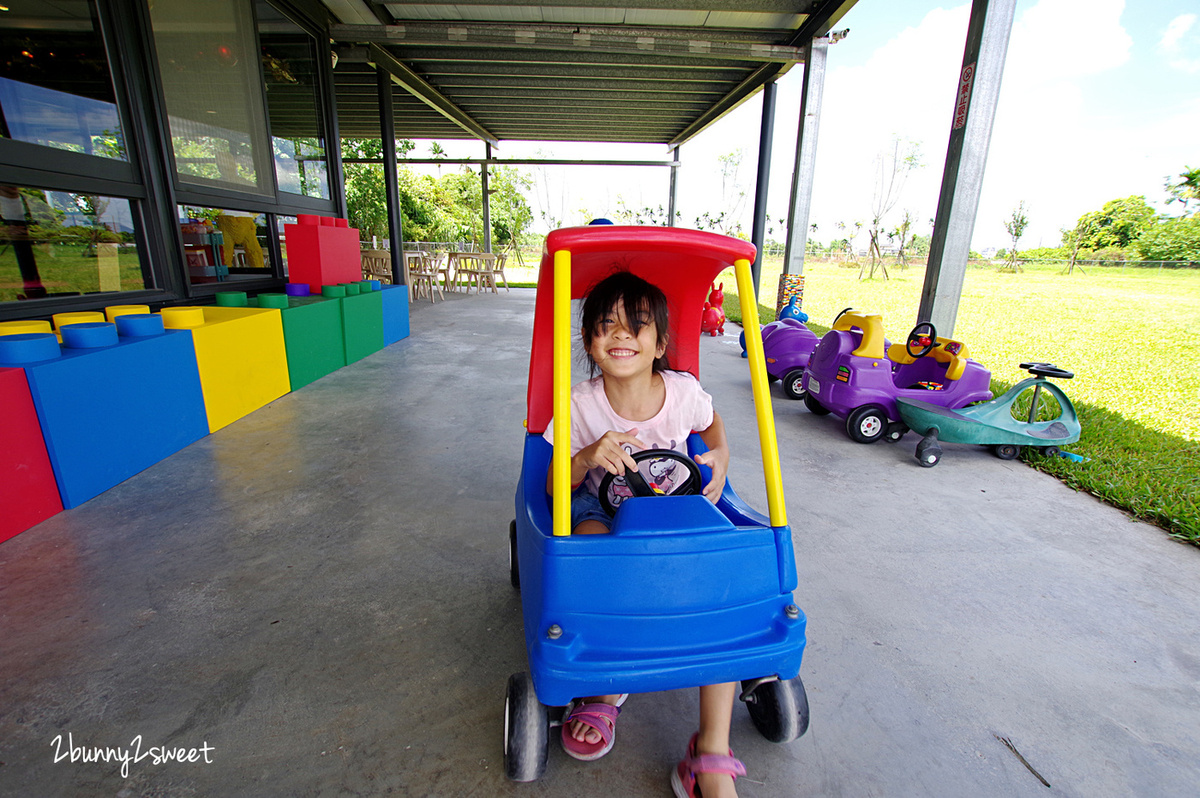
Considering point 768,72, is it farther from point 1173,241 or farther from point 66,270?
point 1173,241

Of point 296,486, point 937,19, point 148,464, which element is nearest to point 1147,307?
point 296,486

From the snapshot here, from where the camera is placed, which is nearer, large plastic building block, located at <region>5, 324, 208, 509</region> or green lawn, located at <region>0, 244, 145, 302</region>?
large plastic building block, located at <region>5, 324, 208, 509</region>

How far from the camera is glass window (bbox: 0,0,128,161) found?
2.89 m

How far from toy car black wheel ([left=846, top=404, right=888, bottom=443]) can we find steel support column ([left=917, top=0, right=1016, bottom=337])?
4.26 feet

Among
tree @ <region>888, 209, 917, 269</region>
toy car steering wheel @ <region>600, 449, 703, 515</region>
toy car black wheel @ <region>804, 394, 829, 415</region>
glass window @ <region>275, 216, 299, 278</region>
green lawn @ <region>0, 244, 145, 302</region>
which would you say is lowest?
toy car black wheel @ <region>804, 394, 829, 415</region>

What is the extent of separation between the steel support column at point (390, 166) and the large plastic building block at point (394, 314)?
1.53 metres

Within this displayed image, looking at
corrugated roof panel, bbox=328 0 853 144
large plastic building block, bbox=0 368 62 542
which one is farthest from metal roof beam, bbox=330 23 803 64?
large plastic building block, bbox=0 368 62 542

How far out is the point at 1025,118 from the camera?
18.7 meters

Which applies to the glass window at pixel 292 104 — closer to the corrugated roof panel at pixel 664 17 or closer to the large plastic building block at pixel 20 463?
the corrugated roof panel at pixel 664 17

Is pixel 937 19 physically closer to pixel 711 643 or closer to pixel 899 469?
pixel 899 469

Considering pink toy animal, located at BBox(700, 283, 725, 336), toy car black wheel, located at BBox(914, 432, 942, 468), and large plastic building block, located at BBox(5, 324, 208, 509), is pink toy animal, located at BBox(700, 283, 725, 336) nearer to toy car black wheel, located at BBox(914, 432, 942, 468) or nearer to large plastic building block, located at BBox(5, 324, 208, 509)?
toy car black wheel, located at BBox(914, 432, 942, 468)

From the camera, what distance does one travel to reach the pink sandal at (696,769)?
115 centimetres

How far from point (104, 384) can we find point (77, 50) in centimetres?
228

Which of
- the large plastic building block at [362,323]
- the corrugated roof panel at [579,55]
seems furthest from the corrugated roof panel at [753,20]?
the large plastic building block at [362,323]
